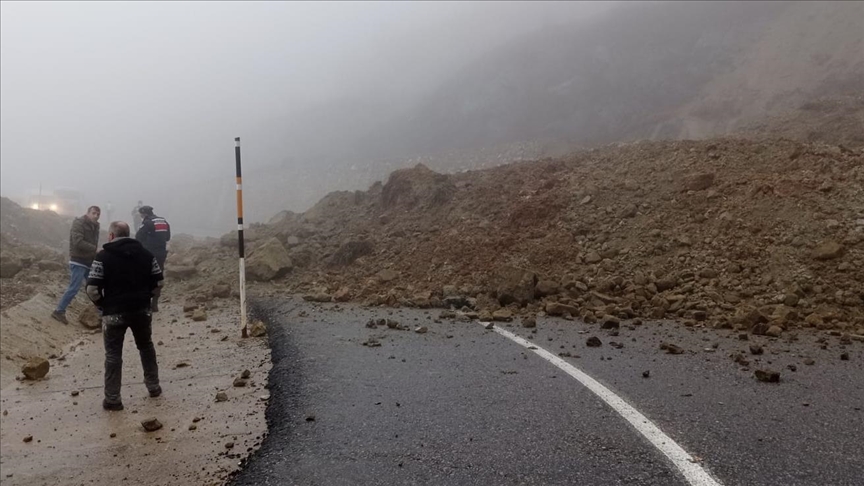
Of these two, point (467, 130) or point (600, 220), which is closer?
point (600, 220)

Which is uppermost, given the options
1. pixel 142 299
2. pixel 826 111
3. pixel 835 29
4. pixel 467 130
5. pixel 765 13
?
pixel 765 13

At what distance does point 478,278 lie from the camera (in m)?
9.88

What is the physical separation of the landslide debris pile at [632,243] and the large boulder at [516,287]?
2cm

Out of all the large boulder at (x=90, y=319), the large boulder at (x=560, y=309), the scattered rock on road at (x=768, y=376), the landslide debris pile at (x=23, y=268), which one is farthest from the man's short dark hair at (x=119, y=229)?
the scattered rock on road at (x=768, y=376)

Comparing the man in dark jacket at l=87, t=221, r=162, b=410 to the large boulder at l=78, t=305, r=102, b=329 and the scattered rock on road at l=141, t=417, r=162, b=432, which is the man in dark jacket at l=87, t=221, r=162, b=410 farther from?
the large boulder at l=78, t=305, r=102, b=329

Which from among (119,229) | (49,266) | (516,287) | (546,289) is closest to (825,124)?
(546,289)

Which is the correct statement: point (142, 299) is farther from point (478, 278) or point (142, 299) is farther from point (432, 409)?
point (478, 278)

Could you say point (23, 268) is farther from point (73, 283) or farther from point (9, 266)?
point (73, 283)

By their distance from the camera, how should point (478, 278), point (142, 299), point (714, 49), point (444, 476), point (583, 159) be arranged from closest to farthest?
point (444, 476), point (142, 299), point (478, 278), point (583, 159), point (714, 49)

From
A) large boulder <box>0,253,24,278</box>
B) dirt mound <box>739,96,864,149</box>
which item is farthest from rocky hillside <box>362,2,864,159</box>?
large boulder <box>0,253,24,278</box>

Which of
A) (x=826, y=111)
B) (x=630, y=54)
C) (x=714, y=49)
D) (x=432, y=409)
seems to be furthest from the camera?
(x=630, y=54)

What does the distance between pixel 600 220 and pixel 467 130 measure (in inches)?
1590

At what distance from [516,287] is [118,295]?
5.04 metres

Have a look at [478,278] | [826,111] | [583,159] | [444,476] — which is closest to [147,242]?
[478,278]
